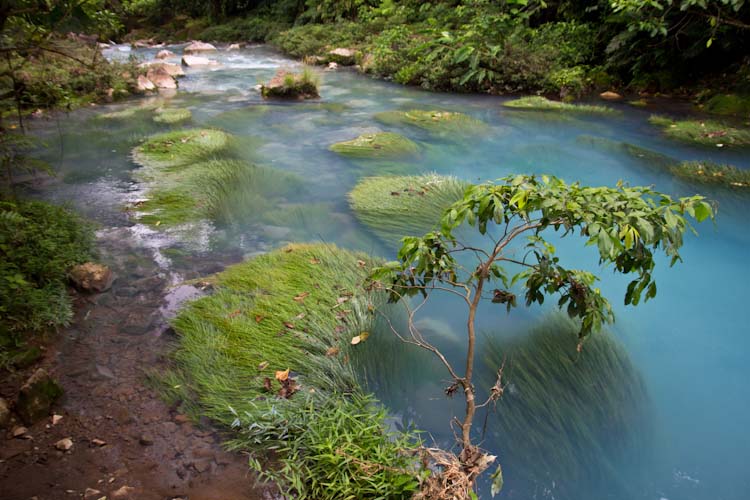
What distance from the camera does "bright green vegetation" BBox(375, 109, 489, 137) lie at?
28.6ft

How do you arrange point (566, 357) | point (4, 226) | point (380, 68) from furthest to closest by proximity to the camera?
point (380, 68)
point (4, 226)
point (566, 357)

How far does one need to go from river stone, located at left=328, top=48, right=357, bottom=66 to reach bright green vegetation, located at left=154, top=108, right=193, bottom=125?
7.81 m

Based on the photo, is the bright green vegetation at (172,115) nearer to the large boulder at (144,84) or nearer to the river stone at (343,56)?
the large boulder at (144,84)

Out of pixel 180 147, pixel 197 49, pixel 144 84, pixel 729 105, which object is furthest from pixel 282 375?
pixel 197 49

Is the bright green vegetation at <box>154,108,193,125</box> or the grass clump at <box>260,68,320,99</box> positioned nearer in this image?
the bright green vegetation at <box>154,108,193,125</box>

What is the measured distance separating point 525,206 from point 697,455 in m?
1.83

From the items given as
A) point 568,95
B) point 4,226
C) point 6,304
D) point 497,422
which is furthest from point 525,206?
point 568,95

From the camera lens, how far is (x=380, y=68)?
544 inches

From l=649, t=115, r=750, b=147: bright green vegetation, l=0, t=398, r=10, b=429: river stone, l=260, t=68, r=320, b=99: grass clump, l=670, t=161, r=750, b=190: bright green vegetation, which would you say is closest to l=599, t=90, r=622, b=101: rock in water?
l=649, t=115, r=750, b=147: bright green vegetation

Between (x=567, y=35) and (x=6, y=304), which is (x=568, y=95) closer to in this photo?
(x=567, y=35)

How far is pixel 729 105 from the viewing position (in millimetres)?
9125

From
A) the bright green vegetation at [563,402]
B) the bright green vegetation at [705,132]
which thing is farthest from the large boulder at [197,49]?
the bright green vegetation at [563,402]

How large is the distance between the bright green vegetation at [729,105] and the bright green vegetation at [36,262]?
1092 centimetres

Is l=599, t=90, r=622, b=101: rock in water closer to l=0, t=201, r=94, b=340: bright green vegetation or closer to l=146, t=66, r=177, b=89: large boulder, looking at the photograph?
l=146, t=66, r=177, b=89: large boulder
